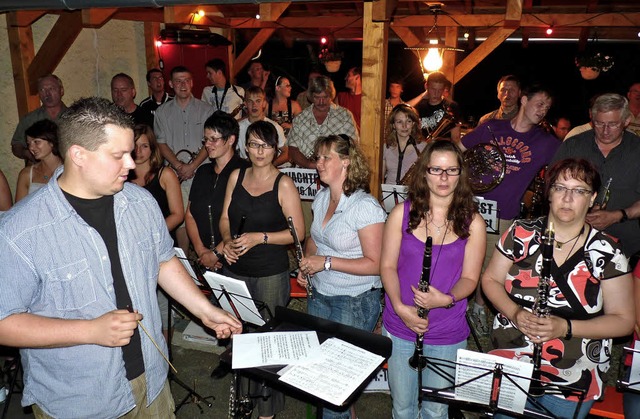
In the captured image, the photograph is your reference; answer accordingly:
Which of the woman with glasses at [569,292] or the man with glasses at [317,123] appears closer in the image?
the woman with glasses at [569,292]

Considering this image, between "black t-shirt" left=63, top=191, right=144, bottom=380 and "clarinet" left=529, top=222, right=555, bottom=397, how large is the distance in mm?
1957

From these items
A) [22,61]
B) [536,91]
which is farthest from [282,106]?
[536,91]

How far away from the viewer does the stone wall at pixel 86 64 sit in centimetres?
841

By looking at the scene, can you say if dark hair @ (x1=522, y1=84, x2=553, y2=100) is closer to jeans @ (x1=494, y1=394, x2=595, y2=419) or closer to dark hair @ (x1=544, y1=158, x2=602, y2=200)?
dark hair @ (x1=544, y1=158, x2=602, y2=200)

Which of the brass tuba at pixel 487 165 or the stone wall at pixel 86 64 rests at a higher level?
the stone wall at pixel 86 64

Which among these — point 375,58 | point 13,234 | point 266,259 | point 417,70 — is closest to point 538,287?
point 266,259

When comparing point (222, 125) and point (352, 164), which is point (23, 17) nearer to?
point (222, 125)

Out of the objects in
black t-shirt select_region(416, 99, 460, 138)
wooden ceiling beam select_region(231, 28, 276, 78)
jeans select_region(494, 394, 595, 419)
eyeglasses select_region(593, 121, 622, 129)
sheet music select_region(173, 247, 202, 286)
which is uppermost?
wooden ceiling beam select_region(231, 28, 276, 78)

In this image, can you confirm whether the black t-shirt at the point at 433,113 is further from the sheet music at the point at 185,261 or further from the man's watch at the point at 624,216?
the sheet music at the point at 185,261

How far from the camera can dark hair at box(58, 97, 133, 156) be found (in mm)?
2152

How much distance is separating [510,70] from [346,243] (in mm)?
14336

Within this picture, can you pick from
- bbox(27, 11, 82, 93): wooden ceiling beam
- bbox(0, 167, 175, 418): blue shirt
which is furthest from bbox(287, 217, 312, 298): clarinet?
bbox(27, 11, 82, 93): wooden ceiling beam

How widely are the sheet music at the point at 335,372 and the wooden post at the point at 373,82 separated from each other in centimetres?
281

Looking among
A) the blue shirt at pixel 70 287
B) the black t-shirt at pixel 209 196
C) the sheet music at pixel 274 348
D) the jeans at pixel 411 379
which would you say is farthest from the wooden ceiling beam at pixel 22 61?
the jeans at pixel 411 379
